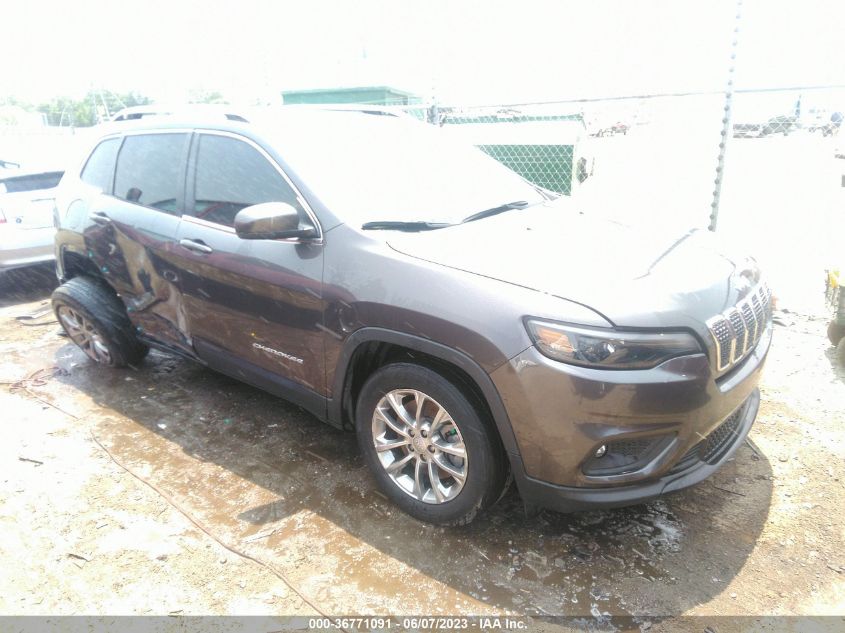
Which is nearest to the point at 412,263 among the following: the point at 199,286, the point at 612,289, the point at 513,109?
the point at 612,289

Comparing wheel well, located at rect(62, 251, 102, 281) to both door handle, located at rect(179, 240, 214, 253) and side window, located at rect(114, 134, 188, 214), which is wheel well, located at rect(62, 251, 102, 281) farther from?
door handle, located at rect(179, 240, 214, 253)

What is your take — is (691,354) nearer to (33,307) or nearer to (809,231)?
(809,231)

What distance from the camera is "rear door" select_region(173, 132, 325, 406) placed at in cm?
279

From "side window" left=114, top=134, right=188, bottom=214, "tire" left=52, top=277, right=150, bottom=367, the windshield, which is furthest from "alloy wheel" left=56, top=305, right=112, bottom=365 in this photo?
the windshield

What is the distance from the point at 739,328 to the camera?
94.5 inches

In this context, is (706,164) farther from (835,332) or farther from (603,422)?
(603,422)

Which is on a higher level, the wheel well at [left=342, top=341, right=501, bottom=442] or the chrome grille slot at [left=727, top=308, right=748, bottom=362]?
the chrome grille slot at [left=727, top=308, right=748, bottom=362]

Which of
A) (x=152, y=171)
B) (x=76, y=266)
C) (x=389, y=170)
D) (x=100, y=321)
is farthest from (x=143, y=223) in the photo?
(x=389, y=170)

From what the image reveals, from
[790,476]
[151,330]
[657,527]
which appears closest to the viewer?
[657,527]

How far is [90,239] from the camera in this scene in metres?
4.00

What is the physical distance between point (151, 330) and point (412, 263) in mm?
2271

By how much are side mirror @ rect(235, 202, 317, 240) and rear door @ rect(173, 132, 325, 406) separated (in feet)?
0.24

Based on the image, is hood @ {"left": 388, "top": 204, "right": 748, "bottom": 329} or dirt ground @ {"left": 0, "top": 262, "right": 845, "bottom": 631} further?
dirt ground @ {"left": 0, "top": 262, "right": 845, "bottom": 631}

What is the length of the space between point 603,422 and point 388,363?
977 mm
